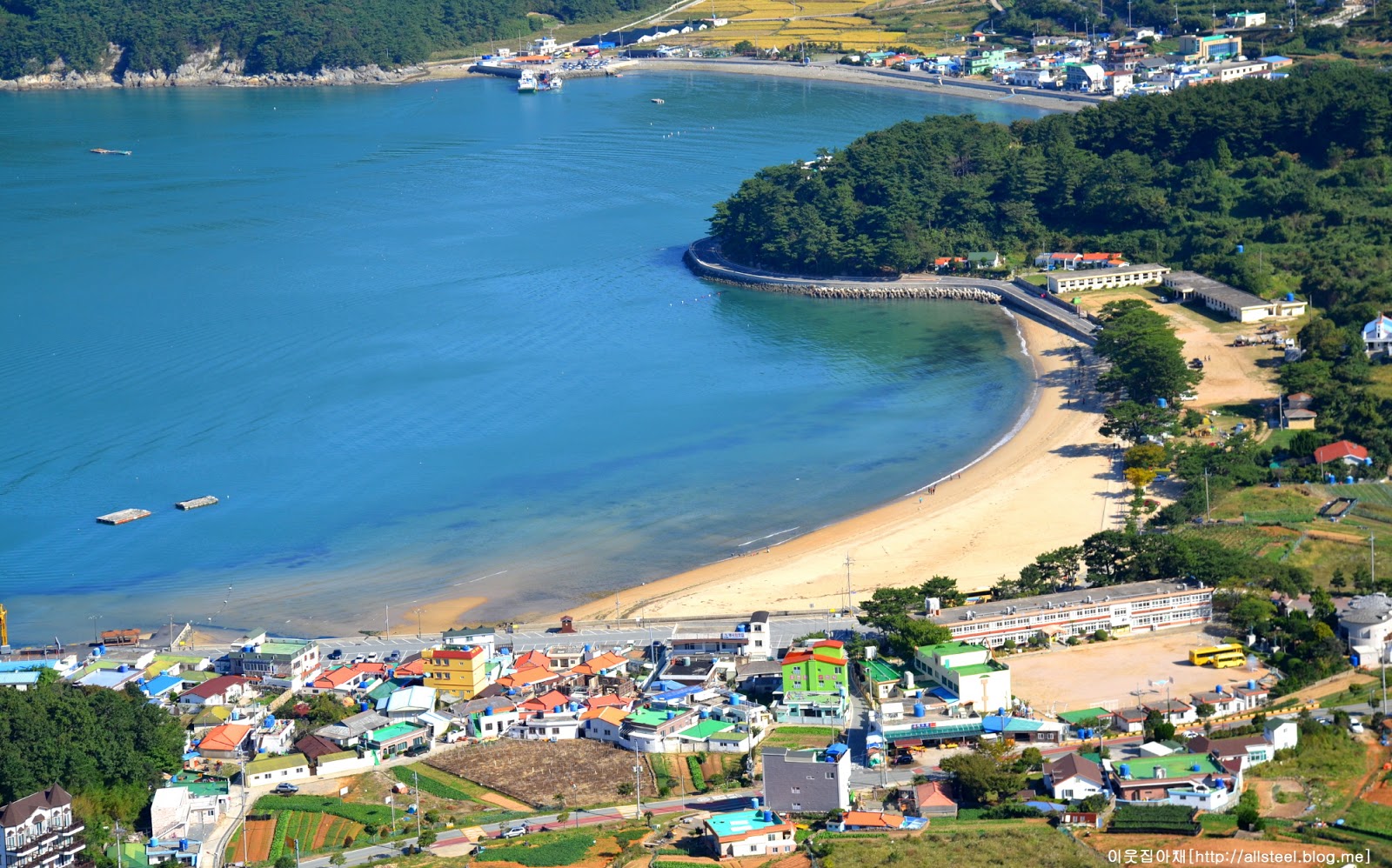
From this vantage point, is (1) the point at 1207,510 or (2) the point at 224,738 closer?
(2) the point at 224,738

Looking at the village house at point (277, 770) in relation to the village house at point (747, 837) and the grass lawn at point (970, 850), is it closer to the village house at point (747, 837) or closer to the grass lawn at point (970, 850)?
the village house at point (747, 837)

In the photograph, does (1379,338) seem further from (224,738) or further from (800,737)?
(224,738)

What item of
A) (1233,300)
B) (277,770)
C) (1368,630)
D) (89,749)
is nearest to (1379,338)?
(1233,300)

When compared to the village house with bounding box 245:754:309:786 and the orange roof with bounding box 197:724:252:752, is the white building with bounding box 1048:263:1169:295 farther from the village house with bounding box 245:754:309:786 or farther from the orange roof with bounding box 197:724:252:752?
the village house with bounding box 245:754:309:786

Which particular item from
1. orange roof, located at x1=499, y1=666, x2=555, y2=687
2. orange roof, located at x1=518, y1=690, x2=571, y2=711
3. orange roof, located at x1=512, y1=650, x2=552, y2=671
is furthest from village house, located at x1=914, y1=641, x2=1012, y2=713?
orange roof, located at x1=512, y1=650, x2=552, y2=671

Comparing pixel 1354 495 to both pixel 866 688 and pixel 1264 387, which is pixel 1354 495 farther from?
pixel 866 688

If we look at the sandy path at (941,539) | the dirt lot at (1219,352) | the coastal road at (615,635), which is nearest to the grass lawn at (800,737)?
the coastal road at (615,635)
